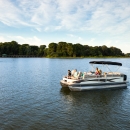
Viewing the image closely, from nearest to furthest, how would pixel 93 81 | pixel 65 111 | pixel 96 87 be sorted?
pixel 65 111 < pixel 93 81 < pixel 96 87

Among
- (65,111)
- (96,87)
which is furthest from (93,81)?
(65,111)

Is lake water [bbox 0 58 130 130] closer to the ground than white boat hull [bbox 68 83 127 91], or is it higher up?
closer to the ground

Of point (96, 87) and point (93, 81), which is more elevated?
point (93, 81)

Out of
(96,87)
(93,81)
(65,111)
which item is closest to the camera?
(65,111)

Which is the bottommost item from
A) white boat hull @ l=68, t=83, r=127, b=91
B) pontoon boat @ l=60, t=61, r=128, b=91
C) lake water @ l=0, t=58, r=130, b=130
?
lake water @ l=0, t=58, r=130, b=130

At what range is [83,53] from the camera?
193m

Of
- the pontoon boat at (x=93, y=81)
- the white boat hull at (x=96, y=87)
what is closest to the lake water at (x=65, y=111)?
the white boat hull at (x=96, y=87)

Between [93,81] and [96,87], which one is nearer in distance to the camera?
[93,81]

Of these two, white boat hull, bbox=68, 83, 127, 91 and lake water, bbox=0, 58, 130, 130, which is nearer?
lake water, bbox=0, 58, 130, 130

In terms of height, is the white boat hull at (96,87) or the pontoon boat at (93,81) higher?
the pontoon boat at (93,81)

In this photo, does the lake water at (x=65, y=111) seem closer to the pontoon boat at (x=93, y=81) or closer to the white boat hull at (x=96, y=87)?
the white boat hull at (x=96, y=87)

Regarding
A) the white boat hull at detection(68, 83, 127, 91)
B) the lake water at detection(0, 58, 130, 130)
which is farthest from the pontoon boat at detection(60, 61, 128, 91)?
the lake water at detection(0, 58, 130, 130)

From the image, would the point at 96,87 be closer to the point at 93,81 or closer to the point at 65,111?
the point at 93,81

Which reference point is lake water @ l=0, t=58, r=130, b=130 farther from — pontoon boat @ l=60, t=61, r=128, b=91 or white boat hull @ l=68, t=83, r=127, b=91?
pontoon boat @ l=60, t=61, r=128, b=91
